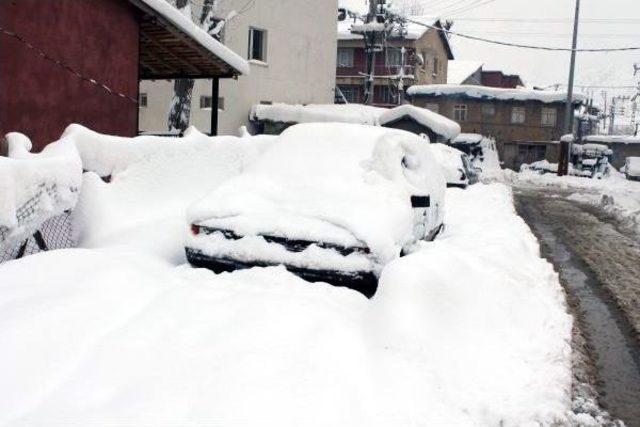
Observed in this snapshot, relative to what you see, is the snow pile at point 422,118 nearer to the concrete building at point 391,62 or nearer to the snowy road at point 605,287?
the concrete building at point 391,62

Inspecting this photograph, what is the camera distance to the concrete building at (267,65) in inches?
933

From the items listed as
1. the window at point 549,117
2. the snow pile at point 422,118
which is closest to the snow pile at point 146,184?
the snow pile at point 422,118

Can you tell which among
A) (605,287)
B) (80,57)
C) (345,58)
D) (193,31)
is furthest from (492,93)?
(605,287)

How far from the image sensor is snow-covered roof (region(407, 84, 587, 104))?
41.4m

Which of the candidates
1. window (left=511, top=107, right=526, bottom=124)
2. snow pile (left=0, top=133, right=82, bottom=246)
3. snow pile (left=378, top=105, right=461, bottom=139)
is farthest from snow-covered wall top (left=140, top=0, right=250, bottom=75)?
window (left=511, top=107, right=526, bottom=124)

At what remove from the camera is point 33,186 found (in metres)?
5.38

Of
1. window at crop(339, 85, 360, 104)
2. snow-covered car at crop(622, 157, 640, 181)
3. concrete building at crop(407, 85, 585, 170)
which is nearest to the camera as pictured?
snow-covered car at crop(622, 157, 640, 181)

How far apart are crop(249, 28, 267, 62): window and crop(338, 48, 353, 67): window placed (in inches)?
947

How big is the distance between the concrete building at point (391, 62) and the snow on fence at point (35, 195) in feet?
134

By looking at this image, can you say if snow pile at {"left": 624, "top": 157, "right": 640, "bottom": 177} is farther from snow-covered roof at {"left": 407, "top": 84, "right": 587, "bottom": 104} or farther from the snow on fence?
the snow on fence

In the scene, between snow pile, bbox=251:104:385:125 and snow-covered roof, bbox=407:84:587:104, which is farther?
snow-covered roof, bbox=407:84:587:104

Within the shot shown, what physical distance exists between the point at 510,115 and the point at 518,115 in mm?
517

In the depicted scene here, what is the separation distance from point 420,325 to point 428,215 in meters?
3.36

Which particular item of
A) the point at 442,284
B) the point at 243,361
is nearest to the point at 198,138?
the point at 442,284
